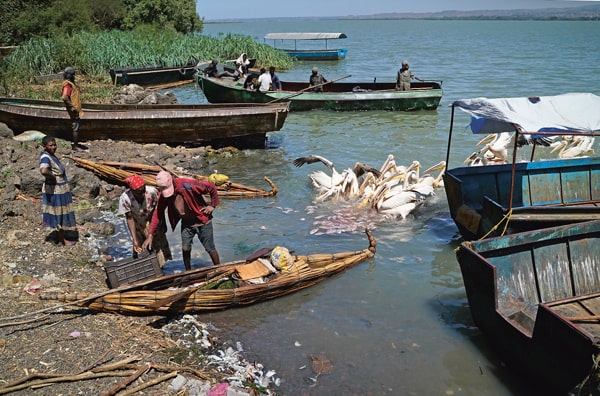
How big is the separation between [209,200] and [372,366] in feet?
9.97

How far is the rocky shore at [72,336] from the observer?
523cm

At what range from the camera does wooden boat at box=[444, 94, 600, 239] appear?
7.66m

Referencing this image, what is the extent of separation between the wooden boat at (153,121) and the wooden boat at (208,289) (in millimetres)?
7818

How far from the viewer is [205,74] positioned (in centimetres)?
2312

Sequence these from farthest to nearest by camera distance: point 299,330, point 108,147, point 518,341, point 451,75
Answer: point 451,75
point 108,147
point 299,330
point 518,341

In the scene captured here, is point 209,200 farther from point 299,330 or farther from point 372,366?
point 372,366

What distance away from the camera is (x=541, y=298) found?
21.7 feet

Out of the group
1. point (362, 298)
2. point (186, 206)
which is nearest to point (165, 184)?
point (186, 206)

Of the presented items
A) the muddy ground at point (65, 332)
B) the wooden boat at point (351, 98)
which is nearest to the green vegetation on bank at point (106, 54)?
the wooden boat at point (351, 98)

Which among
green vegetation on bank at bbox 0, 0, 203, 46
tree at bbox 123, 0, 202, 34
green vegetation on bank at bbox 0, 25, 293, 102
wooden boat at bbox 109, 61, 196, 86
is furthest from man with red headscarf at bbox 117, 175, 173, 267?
tree at bbox 123, 0, 202, 34

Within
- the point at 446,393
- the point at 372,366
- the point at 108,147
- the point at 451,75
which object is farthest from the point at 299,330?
the point at 451,75

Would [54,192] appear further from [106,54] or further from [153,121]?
[106,54]

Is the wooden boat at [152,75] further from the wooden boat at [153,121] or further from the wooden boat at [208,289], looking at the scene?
the wooden boat at [208,289]

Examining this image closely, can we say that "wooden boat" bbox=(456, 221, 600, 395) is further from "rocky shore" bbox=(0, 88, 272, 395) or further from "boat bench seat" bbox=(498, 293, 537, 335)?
"rocky shore" bbox=(0, 88, 272, 395)
